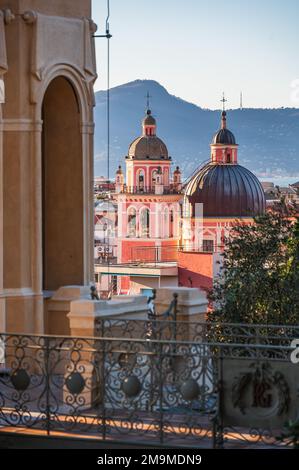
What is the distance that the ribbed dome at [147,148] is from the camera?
4552 inches

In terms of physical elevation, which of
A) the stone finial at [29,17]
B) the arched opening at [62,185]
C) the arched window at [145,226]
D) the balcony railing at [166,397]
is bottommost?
the balcony railing at [166,397]

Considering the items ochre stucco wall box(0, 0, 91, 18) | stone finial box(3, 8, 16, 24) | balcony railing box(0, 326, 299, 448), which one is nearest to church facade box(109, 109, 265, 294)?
ochre stucco wall box(0, 0, 91, 18)

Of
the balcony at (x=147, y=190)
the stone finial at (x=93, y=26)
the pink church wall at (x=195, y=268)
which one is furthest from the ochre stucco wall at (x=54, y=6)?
the balcony at (x=147, y=190)

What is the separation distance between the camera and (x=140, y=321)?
42.3 ft

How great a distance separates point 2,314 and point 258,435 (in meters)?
4.65

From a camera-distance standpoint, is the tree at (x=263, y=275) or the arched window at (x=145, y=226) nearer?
the tree at (x=263, y=275)

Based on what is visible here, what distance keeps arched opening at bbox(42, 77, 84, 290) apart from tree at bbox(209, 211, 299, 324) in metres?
7.90

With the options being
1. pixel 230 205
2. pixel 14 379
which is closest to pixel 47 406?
pixel 14 379

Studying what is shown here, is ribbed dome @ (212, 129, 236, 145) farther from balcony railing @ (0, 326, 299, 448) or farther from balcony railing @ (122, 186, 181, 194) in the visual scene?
balcony railing @ (0, 326, 299, 448)

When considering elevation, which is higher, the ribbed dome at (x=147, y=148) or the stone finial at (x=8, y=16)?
the ribbed dome at (x=147, y=148)

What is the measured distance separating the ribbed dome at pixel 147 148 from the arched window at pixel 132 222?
17.7 feet

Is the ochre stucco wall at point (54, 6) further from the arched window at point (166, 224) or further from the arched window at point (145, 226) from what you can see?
the arched window at point (145, 226)

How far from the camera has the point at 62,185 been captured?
15.7 meters
